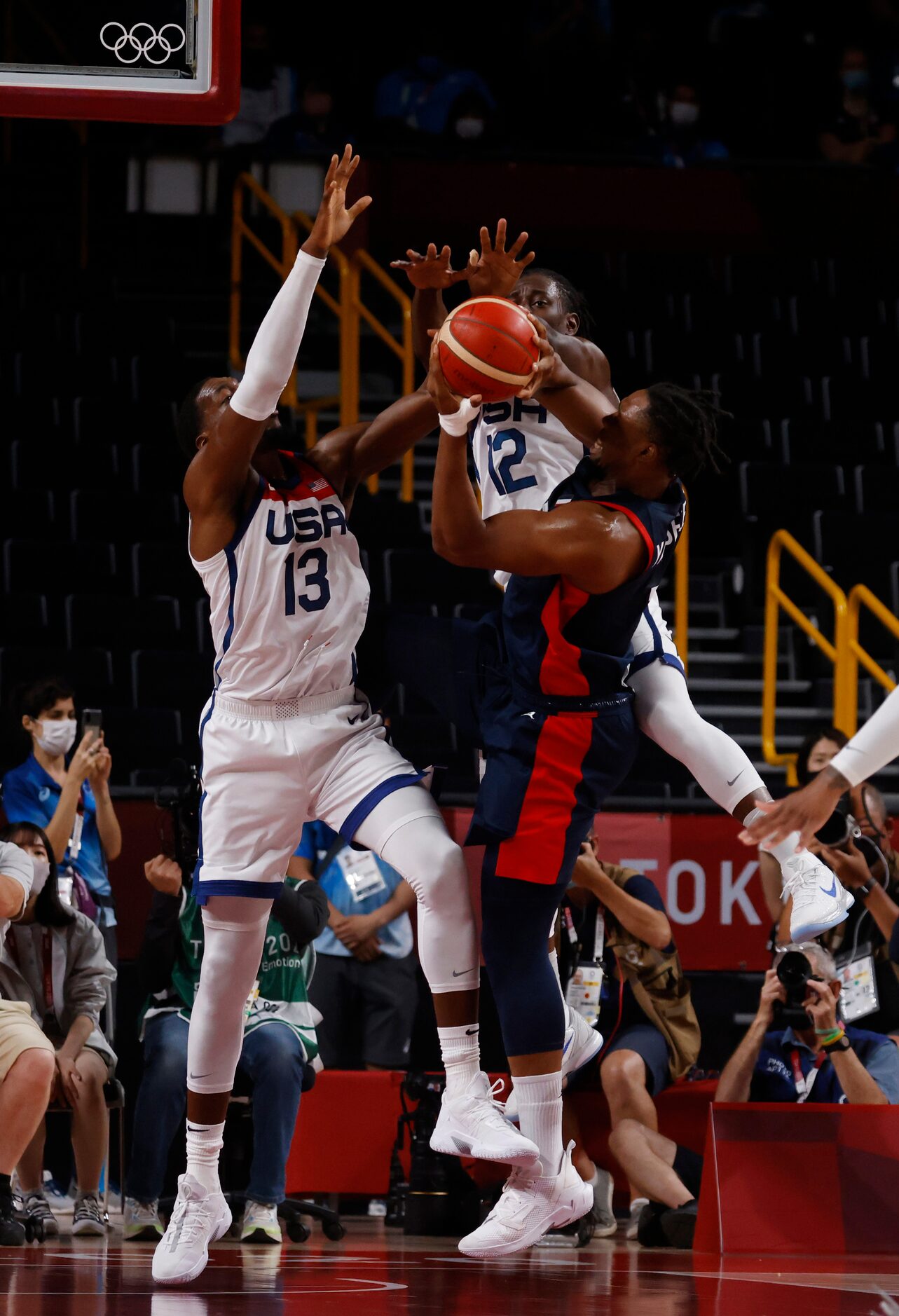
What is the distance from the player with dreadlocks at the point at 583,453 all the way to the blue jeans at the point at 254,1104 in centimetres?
178

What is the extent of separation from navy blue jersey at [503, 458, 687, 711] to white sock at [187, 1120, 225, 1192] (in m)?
1.65

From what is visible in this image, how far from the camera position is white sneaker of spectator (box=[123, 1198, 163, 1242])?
6.96 m

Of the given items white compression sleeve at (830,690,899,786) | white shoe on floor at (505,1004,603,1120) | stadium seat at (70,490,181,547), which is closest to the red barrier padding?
white shoe on floor at (505,1004,603,1120)

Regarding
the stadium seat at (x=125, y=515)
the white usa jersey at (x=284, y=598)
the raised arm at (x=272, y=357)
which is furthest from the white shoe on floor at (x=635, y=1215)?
the stadium seat at (x=125, y=515)

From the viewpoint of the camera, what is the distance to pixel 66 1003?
24.7 feet

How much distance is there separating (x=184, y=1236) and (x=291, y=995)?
237 centimetres

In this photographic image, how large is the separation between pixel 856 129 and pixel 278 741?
1267cm

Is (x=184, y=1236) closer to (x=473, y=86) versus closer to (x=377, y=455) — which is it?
(x=377, y=455)

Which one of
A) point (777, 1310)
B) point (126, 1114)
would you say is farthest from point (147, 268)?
point (777, 1310)

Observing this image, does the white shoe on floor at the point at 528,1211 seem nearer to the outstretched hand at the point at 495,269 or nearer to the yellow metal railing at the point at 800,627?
the outstretched hand at the point at 495,269

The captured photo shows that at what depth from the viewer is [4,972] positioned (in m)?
7.43

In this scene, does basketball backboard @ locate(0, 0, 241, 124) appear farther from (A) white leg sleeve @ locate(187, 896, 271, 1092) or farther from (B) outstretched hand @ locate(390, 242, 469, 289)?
(A) white leg sleeve @ locate(187, 896, 271, 1092)

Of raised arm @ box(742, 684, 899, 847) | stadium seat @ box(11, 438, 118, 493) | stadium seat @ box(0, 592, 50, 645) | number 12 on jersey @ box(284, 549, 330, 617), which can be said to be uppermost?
stadium seat @ box(11, 438, 118, 493)

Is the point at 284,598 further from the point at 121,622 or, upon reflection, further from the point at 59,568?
the point at 59,568
